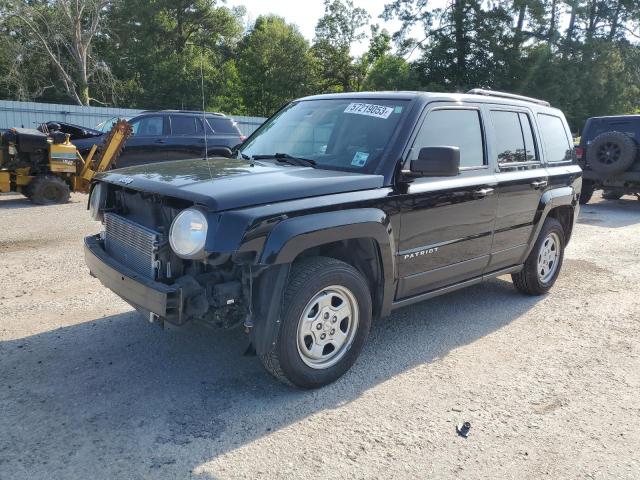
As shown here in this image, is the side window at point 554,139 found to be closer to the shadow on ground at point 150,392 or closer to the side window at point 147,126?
the shadow on ground at point 150,392

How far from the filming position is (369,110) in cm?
430

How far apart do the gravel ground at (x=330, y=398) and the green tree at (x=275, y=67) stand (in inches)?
1393

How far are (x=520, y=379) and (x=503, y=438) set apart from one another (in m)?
0.83

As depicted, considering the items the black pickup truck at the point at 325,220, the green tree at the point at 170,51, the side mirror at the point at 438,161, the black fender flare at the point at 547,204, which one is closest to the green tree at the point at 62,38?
the green tree at the point at 170,51

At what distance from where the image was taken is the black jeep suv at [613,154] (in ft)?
38.8

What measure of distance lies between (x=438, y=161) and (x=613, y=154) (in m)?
9.98

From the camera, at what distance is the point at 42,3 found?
31672mm

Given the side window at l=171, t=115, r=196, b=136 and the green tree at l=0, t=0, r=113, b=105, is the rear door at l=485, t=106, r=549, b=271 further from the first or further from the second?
the green tree at l=0, t=0, r=113, b=105

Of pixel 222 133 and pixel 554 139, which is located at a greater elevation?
pixel 554 139

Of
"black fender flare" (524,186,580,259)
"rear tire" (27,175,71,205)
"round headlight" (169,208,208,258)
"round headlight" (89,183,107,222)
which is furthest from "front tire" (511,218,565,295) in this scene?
"rear tire" (27,175,71,205)

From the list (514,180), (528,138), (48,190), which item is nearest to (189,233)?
(514,180)

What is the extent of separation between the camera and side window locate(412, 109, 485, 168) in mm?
4191

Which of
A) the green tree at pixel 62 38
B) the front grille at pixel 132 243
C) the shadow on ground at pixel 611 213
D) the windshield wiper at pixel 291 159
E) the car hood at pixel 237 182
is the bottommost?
the shadow on ground at pixel 611 213

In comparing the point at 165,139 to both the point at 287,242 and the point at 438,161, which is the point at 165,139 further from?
the point at 287,242
